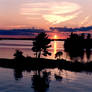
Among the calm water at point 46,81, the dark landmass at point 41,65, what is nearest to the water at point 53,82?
the calm water at point 46,81

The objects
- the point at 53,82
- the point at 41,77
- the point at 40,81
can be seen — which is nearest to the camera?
the point at 53,82

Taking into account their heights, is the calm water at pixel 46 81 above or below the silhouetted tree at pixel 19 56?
below

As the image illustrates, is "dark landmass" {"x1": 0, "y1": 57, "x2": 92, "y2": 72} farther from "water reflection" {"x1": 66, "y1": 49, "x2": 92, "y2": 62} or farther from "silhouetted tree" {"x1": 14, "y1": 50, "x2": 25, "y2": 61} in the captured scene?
"water reflection" {"x1": 66, "y1": 49, "x2": 92, "y2": 62}

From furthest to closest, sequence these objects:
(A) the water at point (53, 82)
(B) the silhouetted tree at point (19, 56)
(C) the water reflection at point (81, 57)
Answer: (C) the water reflection at point (81, 57) → (B) the silhouetted tree at point (19, 56) → (A) the water at point (53, 82)

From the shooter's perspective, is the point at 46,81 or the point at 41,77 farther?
the point at 41,77

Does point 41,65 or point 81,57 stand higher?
point 81,57

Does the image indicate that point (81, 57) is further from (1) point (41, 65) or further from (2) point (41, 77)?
(2) point (41, 77)

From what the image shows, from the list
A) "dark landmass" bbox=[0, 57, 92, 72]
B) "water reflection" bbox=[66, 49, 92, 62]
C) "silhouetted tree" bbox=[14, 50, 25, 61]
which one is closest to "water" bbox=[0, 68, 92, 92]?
"dark landmass" bbox=[0, 57, 92, 72]

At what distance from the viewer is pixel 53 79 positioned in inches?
2416

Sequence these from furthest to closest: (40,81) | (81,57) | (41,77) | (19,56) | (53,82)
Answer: (81,57) < (19,56) < (41,77) < (40,81) < (53,82)

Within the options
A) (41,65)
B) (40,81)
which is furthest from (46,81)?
(41,65)

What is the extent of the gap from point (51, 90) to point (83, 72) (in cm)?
2423

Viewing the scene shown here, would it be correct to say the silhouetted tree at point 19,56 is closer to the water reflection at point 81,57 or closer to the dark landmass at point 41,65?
the dark landmass at point 41,65

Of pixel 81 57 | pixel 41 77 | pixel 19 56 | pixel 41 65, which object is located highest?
pixel 81 57
